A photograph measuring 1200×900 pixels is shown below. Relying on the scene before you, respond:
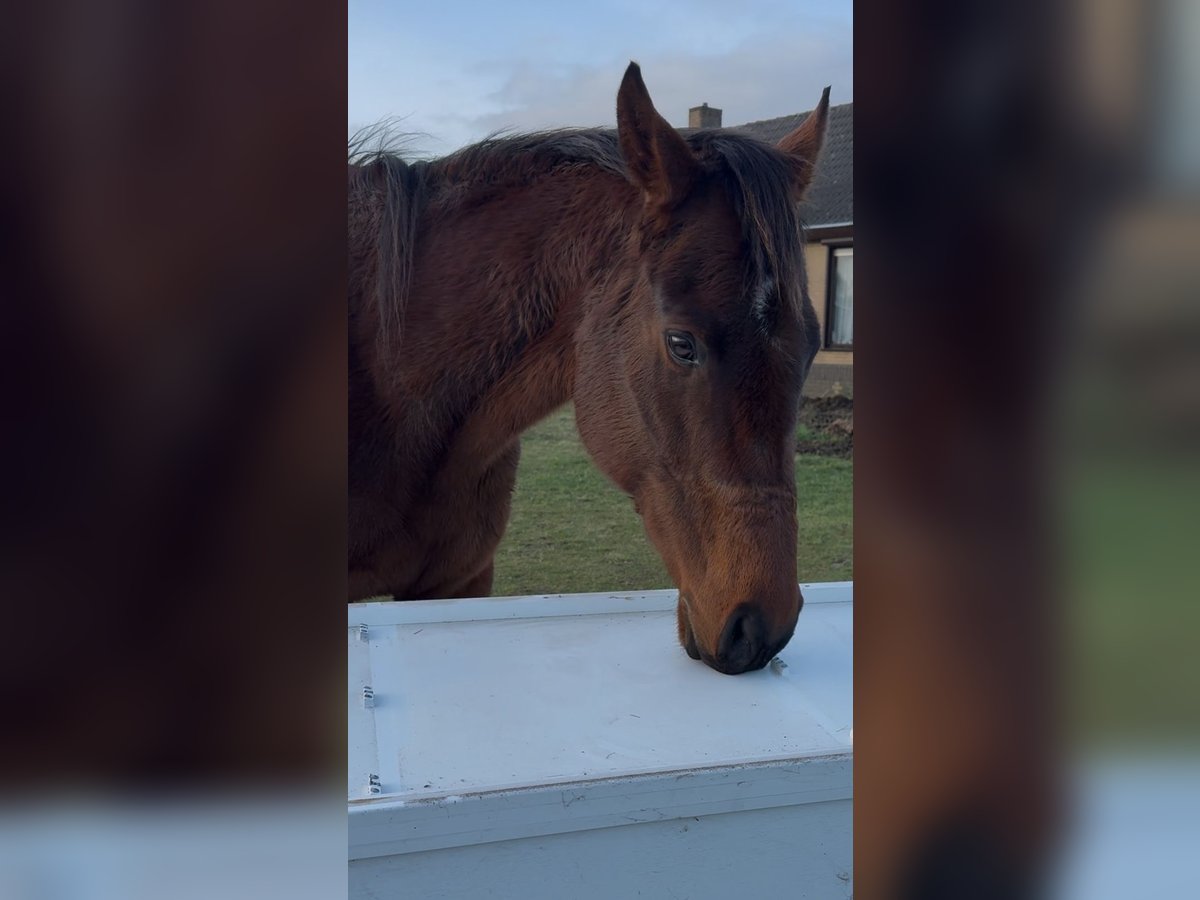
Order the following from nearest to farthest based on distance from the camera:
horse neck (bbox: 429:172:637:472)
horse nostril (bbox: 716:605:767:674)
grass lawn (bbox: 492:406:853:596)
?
horse nostril (bbox: 716:605:767:674) → horse neck (bbox: 429:172:637:472) → grass lawn (bbox: 492:406:853:596)

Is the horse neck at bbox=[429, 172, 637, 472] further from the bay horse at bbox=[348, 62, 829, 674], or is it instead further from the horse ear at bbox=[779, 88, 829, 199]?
the horse ear at bbox=[779, 88, 829, 199]

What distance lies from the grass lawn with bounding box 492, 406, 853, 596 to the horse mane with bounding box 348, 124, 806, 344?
97.0 inches

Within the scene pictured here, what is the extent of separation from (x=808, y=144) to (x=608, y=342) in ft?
2.12

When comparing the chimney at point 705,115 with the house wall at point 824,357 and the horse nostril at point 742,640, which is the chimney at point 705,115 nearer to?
the house wall at point 824,357

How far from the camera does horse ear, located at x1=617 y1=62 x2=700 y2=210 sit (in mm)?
1537

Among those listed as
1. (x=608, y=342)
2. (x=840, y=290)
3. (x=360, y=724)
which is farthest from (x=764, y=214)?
(x=840, y=290)

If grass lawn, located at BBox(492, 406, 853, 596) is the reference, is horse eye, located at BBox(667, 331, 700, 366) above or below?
above

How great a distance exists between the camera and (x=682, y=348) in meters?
1.55
